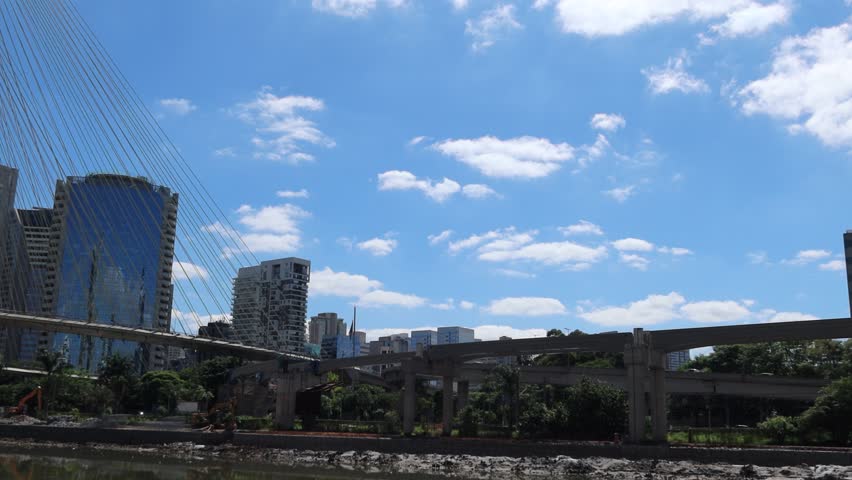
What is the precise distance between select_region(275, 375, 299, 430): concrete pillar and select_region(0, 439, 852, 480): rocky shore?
8.74 metres

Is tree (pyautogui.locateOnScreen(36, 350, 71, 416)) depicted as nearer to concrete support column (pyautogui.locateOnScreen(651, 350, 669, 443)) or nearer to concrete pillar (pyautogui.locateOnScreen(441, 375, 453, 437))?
concrete pillar (pyautogui.locateOnScreen(441, 375, 453, 437))

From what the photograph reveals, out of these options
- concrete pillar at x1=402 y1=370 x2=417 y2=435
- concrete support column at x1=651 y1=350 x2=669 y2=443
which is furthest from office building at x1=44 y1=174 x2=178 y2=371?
concrete support column at x1=651 y1=350 x2=669 y2=443

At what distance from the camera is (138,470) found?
39375mm

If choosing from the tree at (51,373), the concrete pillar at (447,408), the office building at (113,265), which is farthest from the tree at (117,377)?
the office building at (113,265)

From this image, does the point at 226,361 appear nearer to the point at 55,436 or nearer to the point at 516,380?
the point at 55,436

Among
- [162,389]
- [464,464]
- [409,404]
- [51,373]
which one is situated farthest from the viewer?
[162,389]

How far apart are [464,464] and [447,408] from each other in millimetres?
10927

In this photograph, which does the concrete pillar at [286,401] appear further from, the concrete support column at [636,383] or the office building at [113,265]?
the office building at [113,265]

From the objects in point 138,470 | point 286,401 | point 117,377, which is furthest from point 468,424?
point 117,377

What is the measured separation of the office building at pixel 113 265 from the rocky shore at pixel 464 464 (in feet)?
354

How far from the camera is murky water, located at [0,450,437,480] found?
118ft

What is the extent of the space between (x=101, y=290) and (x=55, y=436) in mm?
113992

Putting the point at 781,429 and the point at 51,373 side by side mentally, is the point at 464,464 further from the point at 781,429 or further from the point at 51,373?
the point at 51,373

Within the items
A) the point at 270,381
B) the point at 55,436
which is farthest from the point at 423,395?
the point at 55,436
